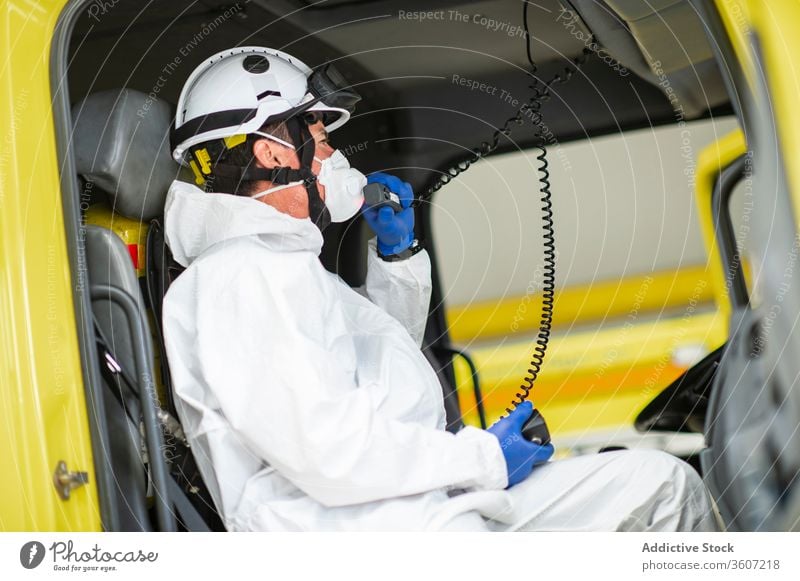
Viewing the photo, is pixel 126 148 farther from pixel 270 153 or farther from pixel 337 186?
pixel 337 186

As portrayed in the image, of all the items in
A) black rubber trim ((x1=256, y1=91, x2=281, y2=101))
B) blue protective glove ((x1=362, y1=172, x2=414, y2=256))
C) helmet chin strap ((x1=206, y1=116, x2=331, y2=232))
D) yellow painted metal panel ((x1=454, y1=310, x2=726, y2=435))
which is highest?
black rubber trim ((x1=256, y1=91, x2=281, y2=101))

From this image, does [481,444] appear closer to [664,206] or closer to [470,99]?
[470,99]

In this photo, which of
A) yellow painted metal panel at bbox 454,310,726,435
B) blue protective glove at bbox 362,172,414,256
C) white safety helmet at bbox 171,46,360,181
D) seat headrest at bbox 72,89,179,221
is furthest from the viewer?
yellow painted metal panel at bbox 454,310,726,435

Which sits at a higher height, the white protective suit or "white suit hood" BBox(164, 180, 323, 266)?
"white suit hood" BBox(164, 180, 323, 266)

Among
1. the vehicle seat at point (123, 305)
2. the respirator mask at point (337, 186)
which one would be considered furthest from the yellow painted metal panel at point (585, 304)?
the vehicle seat at point (123, 305)

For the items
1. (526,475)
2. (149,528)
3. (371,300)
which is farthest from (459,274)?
(149,528)

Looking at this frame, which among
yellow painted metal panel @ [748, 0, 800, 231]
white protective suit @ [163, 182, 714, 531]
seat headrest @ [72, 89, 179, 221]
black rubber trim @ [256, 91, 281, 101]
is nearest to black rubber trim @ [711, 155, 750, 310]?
white protective suit @ [163, 182, 714, 531]

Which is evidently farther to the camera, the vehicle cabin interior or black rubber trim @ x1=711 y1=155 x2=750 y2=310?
black rubber trim @ x1=711 y1=155 x2=750 y2=310

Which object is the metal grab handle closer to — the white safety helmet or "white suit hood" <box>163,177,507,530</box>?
"white suit hood" <box>163,177,507,530</box>

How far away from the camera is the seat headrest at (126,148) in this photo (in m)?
2.18

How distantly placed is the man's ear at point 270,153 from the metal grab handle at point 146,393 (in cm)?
45

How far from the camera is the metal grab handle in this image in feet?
6.70

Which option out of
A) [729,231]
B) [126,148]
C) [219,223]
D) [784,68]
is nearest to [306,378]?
[219,223]

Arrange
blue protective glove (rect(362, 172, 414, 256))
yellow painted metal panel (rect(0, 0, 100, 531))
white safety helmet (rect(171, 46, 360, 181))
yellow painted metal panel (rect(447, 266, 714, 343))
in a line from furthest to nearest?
yellow painted metal panel (rect(447, 266, 714, 343)) → blue protective glove (rect(362, 172, 414, 256)) → white safety helmet (rect(171, 46, 360, 181)) → yellow painted metal panel (rect(0, 0, 100, 531))
